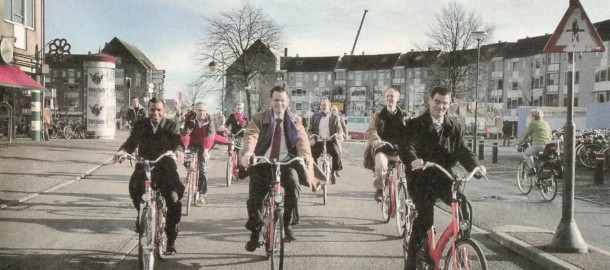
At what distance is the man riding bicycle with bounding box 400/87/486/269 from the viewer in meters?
4.89

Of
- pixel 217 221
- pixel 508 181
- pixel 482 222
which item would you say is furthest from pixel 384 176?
pixel 508 181

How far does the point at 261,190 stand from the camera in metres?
5.75

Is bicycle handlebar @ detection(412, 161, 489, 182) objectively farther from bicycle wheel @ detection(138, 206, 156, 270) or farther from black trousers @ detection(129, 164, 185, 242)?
black trousers @ detection(129, 164, 185, 242)

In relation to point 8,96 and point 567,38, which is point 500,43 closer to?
point 8,96

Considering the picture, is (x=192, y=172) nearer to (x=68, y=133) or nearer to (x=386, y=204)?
(x=386, y=204)

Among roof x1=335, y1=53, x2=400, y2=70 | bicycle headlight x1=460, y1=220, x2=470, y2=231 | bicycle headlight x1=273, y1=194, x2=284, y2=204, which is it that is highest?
roof x1=335, y1=53, x2=400, y2=70

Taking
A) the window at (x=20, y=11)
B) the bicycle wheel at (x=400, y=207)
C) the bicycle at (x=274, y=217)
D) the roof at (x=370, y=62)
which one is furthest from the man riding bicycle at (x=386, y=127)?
the roof at (x=370, y=62)

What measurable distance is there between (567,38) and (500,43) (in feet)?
284

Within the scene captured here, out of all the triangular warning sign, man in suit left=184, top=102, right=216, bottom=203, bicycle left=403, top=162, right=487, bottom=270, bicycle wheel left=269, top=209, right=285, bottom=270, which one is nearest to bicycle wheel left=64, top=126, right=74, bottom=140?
man in suit left=184, top=102, right=216, bottom=203

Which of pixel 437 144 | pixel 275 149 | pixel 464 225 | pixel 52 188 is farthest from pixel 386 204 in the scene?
pixel 52 188

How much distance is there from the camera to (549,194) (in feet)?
37.9

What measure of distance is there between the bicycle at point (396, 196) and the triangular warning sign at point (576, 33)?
A: 2.21 meters

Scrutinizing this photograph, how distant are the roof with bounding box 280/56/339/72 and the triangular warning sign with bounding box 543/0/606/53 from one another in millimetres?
103393

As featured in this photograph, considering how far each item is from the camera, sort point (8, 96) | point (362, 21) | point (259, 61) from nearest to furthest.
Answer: point (362, 21)
point (8, 96)
point (259, 61)
